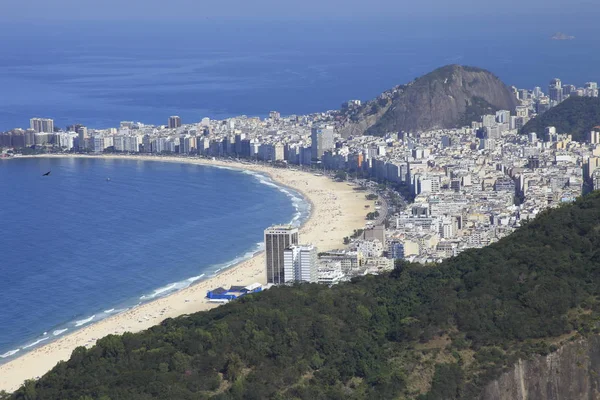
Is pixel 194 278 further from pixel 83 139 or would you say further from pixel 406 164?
pixel 83 139

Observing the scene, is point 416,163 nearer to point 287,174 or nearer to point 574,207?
point 287,174

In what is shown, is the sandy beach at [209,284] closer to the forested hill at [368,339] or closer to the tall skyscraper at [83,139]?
the forested hill at [368,339]

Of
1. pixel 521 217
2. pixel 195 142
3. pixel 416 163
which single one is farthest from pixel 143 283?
pixel 195 142

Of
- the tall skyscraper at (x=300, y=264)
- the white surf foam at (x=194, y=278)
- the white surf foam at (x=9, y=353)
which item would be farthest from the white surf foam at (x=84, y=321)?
the tall skyscraper at (x=300, y=264)

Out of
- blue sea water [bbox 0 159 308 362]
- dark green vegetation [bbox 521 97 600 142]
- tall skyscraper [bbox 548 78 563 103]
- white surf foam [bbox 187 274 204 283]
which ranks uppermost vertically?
tall skyscraper [bbox 548 78 563 103]

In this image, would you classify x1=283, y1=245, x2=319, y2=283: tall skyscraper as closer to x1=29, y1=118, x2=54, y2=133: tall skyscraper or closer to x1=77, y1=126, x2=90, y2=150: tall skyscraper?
x1=77, y1=126, x2=90, y2=150: tall skyscraper

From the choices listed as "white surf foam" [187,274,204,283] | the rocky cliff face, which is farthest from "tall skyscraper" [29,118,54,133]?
the rocky cliff face
